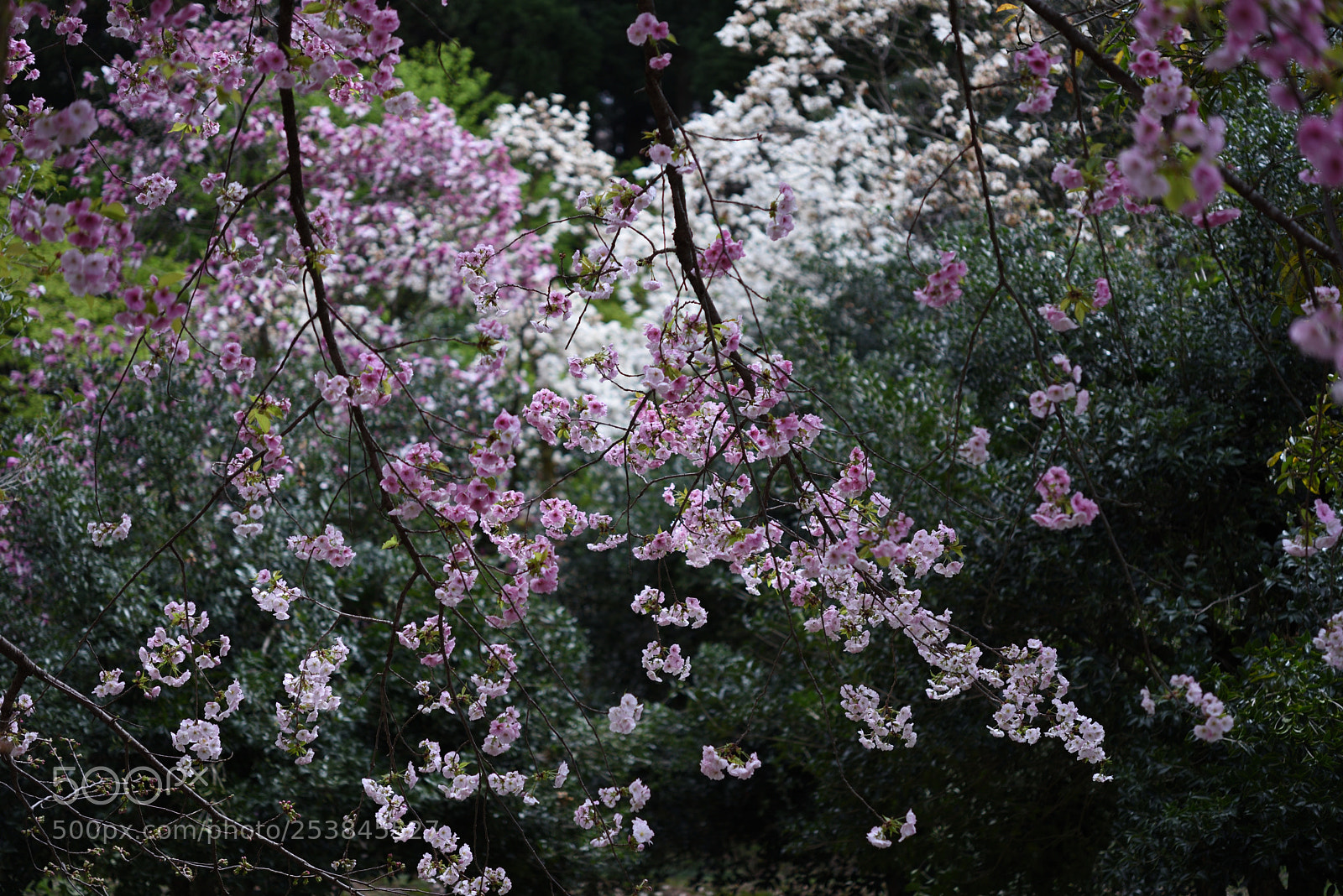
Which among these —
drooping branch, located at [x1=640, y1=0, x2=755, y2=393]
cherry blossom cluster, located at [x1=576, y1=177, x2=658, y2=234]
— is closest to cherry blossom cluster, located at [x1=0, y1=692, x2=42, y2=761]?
cherry blossom cluster, located at [x1=576, y1=177, x2=658, y2=234]

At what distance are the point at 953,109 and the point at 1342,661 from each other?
6.69 metres

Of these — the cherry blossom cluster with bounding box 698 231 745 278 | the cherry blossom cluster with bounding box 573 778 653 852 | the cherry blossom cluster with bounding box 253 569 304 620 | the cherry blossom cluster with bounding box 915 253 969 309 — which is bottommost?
the cherry blossom cluster with bounding box 573 778 653 852

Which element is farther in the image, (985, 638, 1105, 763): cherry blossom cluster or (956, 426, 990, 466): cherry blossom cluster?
(985, 638, 1105, 763): cherry blossom cluster

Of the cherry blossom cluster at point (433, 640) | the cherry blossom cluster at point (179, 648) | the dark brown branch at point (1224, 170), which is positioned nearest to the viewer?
the dark brown branch at point (1224, 170)

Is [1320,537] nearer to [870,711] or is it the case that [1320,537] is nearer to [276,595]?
[870,711]

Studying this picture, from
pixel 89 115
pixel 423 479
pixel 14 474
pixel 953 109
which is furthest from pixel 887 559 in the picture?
pixel 953 109

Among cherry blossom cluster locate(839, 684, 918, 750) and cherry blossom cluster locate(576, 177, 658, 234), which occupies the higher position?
cherry blossom cluster locate(576, 177, 658, 234)

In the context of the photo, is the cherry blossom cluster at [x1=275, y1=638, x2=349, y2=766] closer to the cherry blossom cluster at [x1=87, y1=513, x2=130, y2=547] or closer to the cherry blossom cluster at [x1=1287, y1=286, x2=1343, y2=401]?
the cherry blossom cluster at [x1=87, y1=513, x2=130, y2=547]

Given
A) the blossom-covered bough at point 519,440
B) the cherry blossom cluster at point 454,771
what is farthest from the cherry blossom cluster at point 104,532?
the cherry blossom cluster at point 454,771

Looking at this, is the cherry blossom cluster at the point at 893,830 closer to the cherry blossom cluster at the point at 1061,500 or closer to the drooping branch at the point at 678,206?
the cherry blossom cluster at the point at 1061,500

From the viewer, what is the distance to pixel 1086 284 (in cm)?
417

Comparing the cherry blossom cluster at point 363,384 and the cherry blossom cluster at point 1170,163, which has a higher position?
the cherry blossom cluster at point 363,384

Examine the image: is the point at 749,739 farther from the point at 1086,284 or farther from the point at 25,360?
the point at 25,360

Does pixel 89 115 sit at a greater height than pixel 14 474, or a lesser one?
lesser
